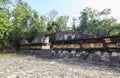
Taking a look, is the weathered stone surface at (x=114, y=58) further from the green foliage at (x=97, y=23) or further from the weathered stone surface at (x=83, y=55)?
the green foliage at (x=97, y=23)

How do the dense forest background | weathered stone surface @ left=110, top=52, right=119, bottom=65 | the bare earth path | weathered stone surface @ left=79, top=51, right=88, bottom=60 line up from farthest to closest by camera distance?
the dense forest background → weathered stone surface @ left=79, top=51, right=88, bottom=60 → weathered stone surface @ left=110, top=52, right=119, bottom=65 → the bare earth path

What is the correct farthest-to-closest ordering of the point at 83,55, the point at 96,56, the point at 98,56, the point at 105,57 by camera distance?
the point at 83,55 < the point at 96,56 < the point at 98,56 < the point at 105,57

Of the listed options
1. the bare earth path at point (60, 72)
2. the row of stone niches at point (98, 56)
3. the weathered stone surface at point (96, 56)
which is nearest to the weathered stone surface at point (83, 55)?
the row of stone niches at point (98, 56)

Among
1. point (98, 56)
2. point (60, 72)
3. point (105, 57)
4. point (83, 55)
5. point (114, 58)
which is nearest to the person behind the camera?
point (60, 72)

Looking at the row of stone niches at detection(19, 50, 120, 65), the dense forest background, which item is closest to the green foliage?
the dense forest background

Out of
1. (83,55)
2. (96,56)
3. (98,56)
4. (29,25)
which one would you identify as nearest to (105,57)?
(98,56)

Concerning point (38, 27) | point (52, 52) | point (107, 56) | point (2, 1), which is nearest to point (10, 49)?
point (38, 27)

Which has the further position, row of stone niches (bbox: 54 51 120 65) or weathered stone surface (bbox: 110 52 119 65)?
row of stone niches (bbox: 54 51 120 65)

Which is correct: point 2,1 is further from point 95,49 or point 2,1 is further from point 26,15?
point 95,49

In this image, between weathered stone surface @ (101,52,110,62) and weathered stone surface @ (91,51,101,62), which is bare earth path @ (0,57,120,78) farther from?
weathered stone surface @ (91,51,101,62)

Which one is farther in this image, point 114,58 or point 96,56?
point 96,56

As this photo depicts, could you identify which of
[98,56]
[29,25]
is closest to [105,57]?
[98,56]

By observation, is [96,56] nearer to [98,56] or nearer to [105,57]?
[98,56]

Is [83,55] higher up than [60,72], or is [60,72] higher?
[83,55]
